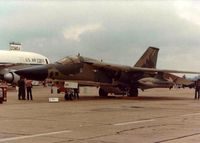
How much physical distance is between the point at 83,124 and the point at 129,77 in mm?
17619

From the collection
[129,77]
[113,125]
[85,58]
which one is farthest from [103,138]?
[129,77]

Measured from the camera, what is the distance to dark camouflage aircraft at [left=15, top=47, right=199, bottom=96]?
23237 mm

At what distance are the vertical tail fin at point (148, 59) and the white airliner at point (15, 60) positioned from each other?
505 inches

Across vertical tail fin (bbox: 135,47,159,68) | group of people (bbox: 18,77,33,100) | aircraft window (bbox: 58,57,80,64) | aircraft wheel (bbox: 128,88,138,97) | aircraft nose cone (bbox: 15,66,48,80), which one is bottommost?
aircraft wheel (bbox: 128,88,138,97)

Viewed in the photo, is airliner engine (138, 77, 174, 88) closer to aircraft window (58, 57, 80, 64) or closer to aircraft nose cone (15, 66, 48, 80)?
aircraft window (58, 57, 80, 64)

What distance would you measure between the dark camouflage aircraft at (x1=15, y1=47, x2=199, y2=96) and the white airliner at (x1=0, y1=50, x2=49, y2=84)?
13.4 meters

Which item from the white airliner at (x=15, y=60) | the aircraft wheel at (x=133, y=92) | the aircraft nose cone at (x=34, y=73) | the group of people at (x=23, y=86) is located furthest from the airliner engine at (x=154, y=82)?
the white airliner at (x=15, y=60)

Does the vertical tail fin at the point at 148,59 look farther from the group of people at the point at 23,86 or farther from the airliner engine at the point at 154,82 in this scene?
the group of people at the point at 23,86

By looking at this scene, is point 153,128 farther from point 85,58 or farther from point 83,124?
point 85,58

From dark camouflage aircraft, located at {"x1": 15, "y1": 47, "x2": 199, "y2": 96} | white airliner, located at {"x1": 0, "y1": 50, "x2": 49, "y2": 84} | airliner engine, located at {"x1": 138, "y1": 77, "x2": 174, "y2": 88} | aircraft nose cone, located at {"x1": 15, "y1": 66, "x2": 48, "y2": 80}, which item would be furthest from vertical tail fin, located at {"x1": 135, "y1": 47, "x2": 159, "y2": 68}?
white airliner, located at {"x1": 0, "y1": 50, "x2": 49, "y2": 84}

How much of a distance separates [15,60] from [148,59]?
22308mm

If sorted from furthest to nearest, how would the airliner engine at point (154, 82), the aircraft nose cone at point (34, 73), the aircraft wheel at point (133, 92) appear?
the aircraft wheel at point (133, 92)
the airliner engine at point (154, 82)
the aircraft nose cone at point (34, 73)

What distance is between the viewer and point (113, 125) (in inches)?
422

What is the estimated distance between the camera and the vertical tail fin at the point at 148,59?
31984mm
